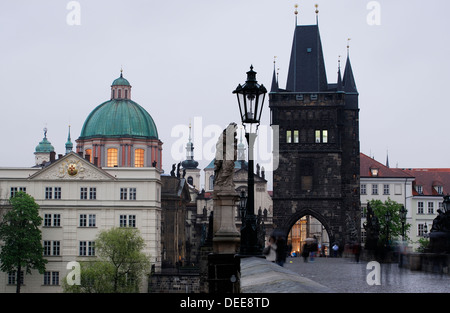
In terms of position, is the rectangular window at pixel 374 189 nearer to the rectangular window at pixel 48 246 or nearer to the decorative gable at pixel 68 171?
the decorative gable at pixel 68 171

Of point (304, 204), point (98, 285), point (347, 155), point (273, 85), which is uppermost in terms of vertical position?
point (273, 85)

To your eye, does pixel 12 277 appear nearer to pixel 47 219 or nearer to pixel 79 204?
pixel 47 219

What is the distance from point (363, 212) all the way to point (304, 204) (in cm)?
1901

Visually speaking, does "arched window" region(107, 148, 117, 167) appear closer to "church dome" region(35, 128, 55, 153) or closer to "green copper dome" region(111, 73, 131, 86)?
"green copper dome" region(111, 73, 131, 86)

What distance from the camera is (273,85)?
82.0 meters

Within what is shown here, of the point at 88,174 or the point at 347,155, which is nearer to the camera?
the point at 88,174

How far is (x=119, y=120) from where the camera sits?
99.4m

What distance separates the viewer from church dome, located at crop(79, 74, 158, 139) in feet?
324

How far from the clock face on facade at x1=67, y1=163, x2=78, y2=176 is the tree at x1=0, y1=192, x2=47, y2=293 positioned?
16.5 feet

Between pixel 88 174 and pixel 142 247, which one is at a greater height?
pixel 88 174

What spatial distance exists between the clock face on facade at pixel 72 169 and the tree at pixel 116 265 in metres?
8.73

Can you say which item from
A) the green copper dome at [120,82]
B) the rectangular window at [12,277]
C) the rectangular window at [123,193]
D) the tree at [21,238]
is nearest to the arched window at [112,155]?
the green copper dome at [120,82]
